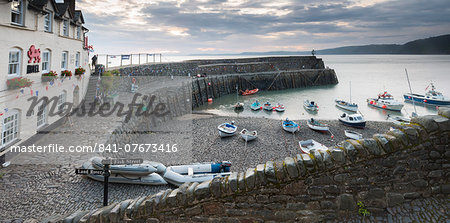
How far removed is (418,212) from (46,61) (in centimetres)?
1606

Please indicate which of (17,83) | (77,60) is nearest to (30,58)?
(17,83)

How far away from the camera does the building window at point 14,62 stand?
988cm

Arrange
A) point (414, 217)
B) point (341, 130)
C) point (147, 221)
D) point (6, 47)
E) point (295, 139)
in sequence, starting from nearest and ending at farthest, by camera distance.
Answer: point (414, 217) < point (147, 221) < point (6, 47) < point (295, 139) < point (341, 130)

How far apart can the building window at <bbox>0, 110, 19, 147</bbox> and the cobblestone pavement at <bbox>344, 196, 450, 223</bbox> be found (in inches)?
477

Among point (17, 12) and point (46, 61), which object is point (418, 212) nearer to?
point (17, 12)

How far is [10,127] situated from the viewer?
9.99 meters

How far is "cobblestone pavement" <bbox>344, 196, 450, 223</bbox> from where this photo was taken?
3289mm

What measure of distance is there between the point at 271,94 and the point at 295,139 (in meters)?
31.8

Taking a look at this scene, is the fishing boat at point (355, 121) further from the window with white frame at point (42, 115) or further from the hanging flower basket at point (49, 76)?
the window with white frame at point (42, 115)

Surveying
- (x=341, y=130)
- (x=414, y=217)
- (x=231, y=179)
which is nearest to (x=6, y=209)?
(x=231, y=179)

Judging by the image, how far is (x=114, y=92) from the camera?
68.8ft

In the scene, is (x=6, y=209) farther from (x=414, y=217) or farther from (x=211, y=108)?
(x=211, y=108)

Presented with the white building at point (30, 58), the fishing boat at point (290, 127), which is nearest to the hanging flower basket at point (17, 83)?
the white building at point (30, 58)

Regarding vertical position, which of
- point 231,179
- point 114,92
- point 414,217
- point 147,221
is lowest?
point 147,221
